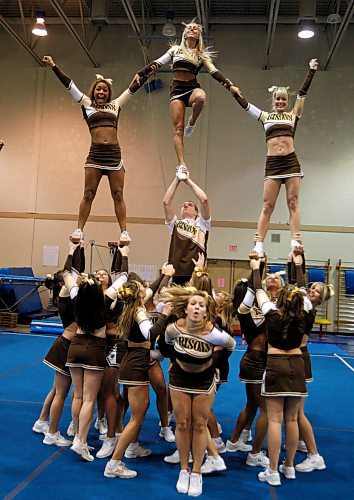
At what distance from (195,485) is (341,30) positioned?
1114 centimetres

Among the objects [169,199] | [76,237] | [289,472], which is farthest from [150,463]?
[169,199]

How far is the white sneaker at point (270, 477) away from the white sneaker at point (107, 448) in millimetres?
1308

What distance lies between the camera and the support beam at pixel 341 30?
10.8 metres

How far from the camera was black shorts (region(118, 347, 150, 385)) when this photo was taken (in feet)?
12.7

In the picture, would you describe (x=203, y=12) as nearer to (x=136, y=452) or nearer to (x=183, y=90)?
(x=183, y=90)

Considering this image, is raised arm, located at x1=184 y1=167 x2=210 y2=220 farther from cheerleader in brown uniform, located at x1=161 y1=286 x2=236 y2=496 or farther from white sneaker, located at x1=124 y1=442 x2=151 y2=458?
white sneaker, located at x1=124 y1=442 x2=151 y2=458

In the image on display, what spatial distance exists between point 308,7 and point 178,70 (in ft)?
27.1

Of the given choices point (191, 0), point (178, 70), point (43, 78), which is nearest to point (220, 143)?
point (191, 0)

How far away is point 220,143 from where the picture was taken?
13422mm

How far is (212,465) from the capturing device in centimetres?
400

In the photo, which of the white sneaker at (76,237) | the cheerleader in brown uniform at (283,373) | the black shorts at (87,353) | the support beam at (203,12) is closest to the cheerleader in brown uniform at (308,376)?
the cheerleader in brown uniform at (283,373)

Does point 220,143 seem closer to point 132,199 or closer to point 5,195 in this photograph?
point 132,199

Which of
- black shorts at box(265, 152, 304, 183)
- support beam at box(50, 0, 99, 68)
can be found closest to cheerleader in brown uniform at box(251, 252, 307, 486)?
black shorts at box(265, 152, 304, 183)

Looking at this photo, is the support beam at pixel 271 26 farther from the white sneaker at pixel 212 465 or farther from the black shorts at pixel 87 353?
the white sneaker at pixel 212 465
